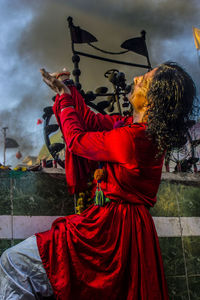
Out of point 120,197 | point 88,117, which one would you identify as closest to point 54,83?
point 88,117

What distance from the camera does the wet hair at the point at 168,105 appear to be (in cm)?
272

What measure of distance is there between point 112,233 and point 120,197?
0.30 meters

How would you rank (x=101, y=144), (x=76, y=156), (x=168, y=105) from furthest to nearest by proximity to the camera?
(x=76, y=156)
(x=168, y=105)
(x=101, y=144)

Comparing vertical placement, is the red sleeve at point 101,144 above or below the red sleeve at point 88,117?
below

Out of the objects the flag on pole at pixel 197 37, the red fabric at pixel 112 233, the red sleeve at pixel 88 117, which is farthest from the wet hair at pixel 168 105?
the flag on pole at pixel 197 37

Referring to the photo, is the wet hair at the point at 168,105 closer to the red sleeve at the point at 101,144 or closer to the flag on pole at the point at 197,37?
the red sleeve at the point at 101,144

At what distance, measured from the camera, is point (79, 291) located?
90.9 inches

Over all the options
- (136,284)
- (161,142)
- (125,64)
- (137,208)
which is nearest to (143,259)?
(136,284)

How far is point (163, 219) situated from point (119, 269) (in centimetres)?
165

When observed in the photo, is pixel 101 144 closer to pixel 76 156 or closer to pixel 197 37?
pixel 76 156

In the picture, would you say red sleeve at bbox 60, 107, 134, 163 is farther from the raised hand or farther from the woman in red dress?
the raised hand

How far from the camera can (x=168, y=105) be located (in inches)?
110

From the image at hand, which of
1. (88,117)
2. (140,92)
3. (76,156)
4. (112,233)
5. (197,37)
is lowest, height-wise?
(112,233)

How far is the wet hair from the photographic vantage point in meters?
2.72
